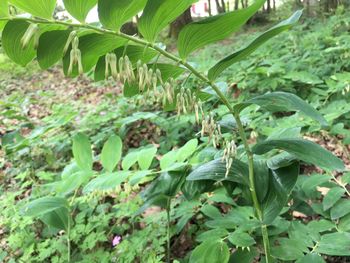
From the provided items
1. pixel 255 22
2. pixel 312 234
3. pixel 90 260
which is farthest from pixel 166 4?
pixel 255 22

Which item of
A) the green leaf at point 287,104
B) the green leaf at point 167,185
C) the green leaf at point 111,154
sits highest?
the green leaf at point 287,104

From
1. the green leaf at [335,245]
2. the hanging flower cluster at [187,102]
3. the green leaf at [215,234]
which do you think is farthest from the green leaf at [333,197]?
the hanging flower cluster at [187,102]

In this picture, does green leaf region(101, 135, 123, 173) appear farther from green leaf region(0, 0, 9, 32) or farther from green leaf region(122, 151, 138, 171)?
green leaf region(0, 0, 9, 32)

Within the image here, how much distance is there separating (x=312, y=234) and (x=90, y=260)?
113 centimetres

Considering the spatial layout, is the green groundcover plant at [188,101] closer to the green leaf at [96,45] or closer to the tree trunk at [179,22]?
the green leaf at [96,45]

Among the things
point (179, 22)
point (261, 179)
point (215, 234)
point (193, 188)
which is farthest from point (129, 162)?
point (179, 22)

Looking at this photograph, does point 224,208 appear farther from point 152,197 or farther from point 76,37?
point 76,37

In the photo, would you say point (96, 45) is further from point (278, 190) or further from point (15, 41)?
point (278, 190)

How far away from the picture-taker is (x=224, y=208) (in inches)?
85.5

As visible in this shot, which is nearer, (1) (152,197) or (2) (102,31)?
(2) (102,31)

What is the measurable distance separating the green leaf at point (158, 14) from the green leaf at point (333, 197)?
39.2 inches

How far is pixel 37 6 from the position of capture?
87 cm

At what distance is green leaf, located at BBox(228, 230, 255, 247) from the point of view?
49.2 inches

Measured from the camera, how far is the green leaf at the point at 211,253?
1251 millimetres
